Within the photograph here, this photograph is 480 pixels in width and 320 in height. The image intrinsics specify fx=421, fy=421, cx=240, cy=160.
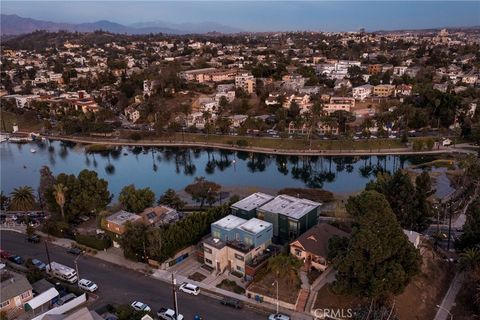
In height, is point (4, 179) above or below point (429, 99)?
below

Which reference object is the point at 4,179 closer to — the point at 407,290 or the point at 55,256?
the point at 55,256

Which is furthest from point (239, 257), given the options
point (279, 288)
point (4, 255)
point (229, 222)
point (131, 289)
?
point (4, 255)

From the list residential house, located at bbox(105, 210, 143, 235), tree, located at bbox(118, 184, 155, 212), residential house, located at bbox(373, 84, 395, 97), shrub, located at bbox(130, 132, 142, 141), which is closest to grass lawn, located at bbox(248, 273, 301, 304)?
residential house, located at bbox(105, 210, 143, 235)

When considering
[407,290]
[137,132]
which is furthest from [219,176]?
[407,290]

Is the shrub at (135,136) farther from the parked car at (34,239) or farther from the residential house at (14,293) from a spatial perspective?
the residential house at (14,293)

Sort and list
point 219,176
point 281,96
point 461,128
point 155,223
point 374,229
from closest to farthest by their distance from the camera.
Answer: point 374,229
point 155,223
point 219,176
point 461,128
point 281,96

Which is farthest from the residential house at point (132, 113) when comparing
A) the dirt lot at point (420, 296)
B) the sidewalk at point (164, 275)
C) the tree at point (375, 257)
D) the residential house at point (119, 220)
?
the tree at point (375, 257)
